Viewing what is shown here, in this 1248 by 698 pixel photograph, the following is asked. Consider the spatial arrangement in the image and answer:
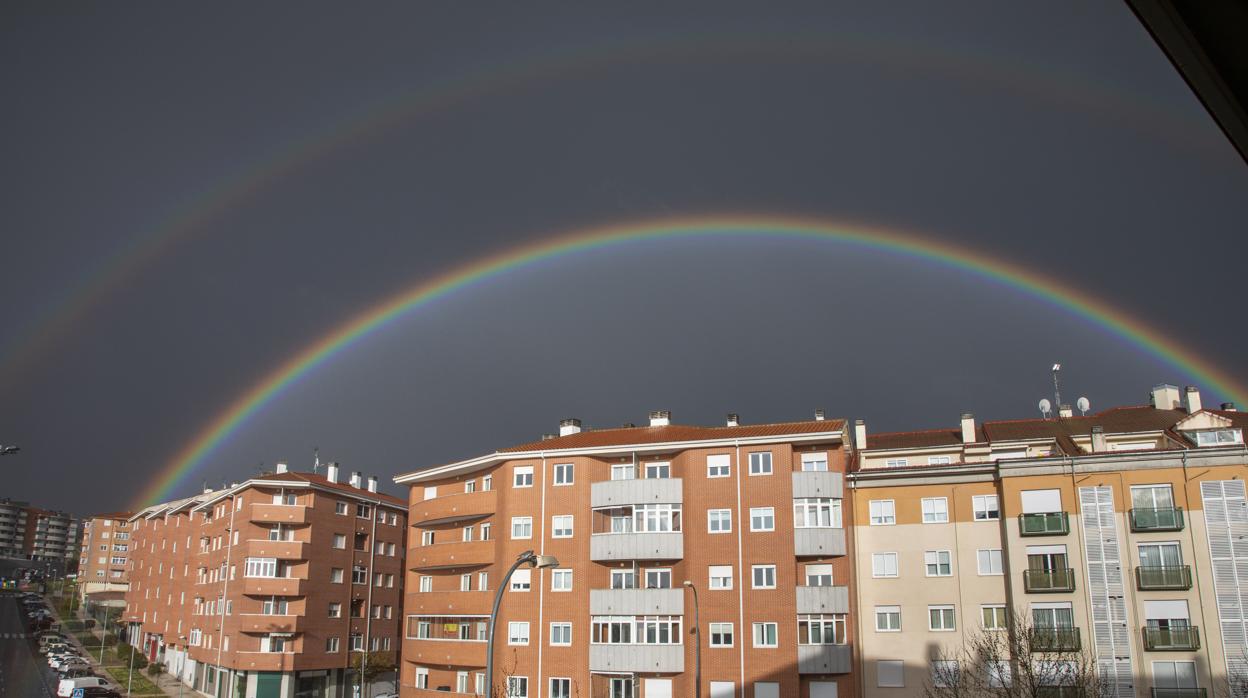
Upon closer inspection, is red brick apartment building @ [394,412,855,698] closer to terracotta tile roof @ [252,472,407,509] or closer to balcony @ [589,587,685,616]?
balcony @ [589,587,685,616]

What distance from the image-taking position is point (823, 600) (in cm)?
4550

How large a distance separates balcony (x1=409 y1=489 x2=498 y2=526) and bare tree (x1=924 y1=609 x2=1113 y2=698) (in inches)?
976

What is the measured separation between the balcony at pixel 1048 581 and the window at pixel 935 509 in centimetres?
477

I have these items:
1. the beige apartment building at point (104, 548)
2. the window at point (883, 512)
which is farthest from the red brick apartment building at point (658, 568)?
the beige apartment building at point (104, 548)

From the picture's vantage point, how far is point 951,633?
149ft

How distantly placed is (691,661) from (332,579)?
34133 mm

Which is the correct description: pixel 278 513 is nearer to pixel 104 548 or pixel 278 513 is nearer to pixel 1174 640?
pixel 1174 640

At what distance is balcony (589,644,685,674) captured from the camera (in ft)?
154

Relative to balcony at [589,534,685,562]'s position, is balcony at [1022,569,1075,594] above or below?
below

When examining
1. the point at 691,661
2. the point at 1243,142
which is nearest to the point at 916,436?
the point at 691,661

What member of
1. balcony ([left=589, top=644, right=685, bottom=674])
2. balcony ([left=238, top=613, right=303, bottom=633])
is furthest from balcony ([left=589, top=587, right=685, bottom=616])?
balcony ([left=238, top=613, right=303, bottom=633])

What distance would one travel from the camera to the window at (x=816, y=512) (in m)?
47.1

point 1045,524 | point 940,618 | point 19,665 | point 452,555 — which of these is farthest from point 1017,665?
point 19,665

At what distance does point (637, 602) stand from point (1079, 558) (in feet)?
67.2
